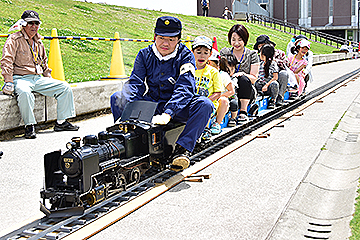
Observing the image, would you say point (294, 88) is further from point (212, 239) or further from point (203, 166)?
point (212, 239)

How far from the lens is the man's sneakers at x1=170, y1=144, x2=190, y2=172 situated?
18.0 ft

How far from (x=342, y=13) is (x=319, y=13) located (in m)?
3.12

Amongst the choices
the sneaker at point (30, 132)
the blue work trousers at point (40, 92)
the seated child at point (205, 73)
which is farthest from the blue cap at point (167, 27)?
the sneaker at point (30, 132)

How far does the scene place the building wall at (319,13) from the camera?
6575 centimetres

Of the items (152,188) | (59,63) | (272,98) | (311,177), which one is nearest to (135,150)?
(152,188)

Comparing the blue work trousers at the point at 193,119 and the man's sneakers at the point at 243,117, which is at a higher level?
the blue work trousers at the point at 193,119

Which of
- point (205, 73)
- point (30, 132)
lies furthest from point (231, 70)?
point (30, 132)

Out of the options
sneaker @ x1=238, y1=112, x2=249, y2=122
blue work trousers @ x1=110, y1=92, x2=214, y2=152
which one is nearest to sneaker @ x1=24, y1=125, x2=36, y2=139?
blue work trousers @ x1=110, y1=92, x2=214, y2=152

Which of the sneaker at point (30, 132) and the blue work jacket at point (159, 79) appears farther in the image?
the sneaker at point (30, 132)

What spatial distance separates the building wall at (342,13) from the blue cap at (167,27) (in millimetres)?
65289

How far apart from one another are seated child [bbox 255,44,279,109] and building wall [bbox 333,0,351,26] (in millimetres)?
59353

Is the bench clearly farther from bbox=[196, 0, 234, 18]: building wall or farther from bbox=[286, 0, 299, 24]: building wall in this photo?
bbox=[286, 0, 299, 24]: building wall

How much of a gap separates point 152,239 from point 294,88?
9668 mm

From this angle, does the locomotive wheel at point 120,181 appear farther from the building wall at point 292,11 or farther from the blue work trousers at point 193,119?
the building wall at point 292,11
